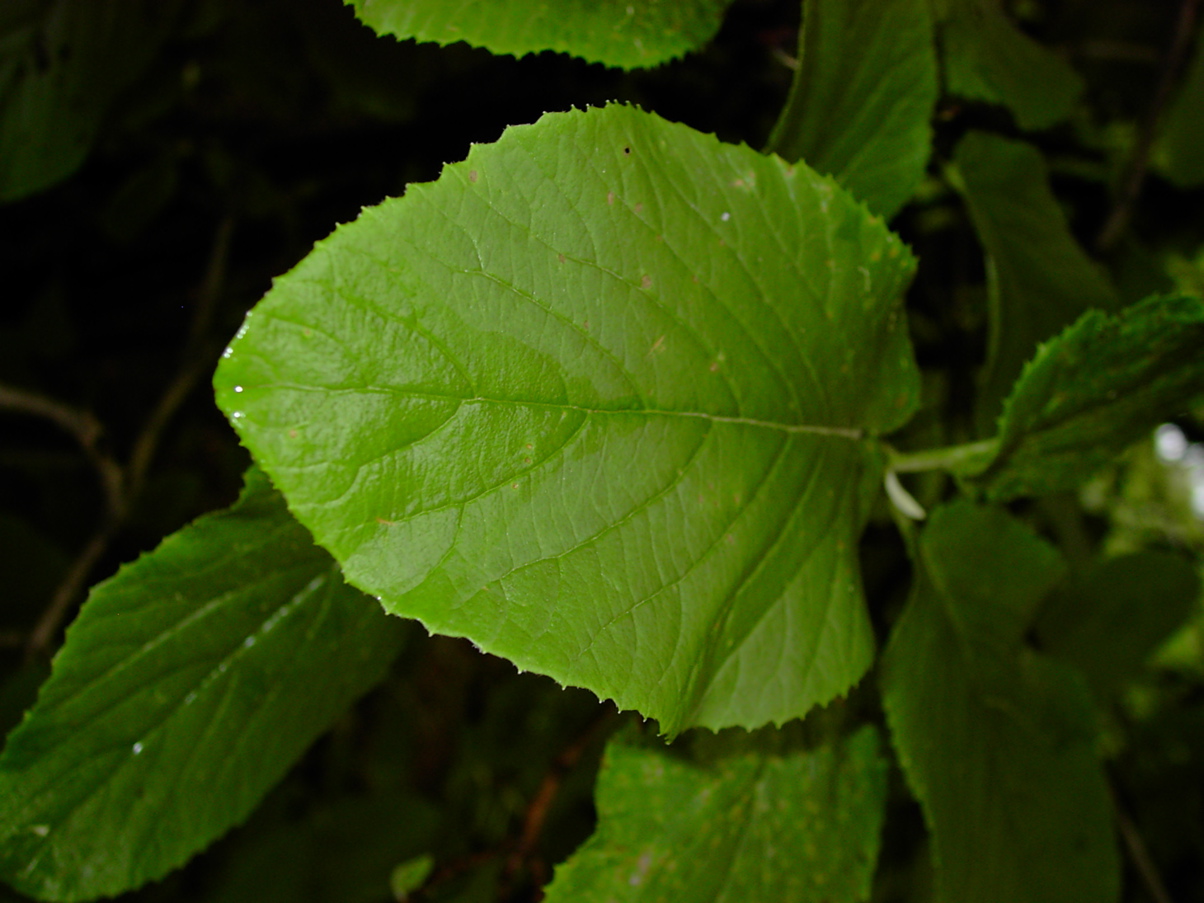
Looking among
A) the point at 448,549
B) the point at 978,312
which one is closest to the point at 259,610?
the point at 448,549

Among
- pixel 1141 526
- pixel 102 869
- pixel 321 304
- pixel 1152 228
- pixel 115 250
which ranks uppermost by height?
pixel 321 304

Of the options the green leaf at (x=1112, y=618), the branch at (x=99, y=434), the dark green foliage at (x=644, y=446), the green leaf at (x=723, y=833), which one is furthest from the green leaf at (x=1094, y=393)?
the branch at (x=99, y=434)

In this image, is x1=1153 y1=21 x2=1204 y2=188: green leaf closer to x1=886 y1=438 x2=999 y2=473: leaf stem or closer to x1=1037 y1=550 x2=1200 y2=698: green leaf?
x1=1037 y1=550 x2=1200 y2=698: green leaf

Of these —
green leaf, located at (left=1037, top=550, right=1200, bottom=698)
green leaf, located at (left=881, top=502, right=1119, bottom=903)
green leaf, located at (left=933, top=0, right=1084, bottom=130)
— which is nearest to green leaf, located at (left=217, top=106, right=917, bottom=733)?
green leaf, located at (left=881, top=502, right=1119, bottom=903)

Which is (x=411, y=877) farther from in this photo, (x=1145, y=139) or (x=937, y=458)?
(x=1145, y=139)

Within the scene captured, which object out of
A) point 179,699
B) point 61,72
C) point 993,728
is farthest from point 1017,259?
point 61,72

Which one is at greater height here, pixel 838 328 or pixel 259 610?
pixel 838 328

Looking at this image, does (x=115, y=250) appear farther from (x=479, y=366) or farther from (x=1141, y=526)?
(x=1141, y=526)
